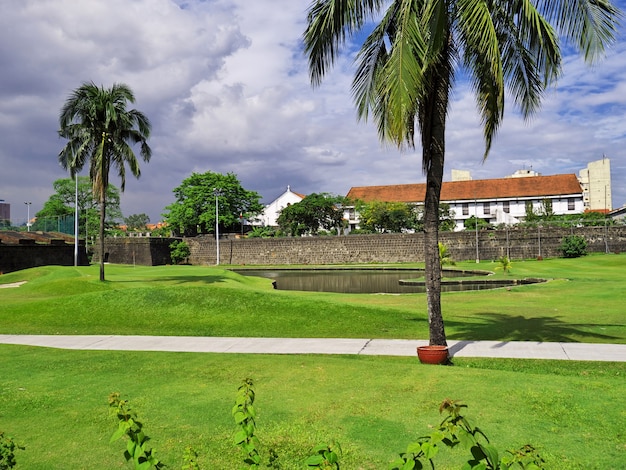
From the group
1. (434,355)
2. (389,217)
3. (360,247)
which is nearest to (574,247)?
(360,247)

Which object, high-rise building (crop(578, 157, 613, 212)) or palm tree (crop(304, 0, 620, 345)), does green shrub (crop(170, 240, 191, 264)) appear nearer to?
palm tree (crop(304, 0, 620, 345))

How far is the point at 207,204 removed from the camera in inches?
3051

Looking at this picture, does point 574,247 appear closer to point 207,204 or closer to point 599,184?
point 207,204

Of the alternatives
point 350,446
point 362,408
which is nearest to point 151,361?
point 362,408

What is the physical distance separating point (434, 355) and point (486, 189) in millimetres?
81807

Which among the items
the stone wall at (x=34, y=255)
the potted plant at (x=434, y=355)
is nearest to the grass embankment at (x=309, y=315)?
the potted plant at (x=434, y=355)

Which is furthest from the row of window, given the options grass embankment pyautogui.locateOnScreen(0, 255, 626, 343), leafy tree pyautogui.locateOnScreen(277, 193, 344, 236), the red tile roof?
grass embankment pyautogui.locateOnScreen(0, 255, 626, 343)

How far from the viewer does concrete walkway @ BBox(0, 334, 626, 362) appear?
10.3m

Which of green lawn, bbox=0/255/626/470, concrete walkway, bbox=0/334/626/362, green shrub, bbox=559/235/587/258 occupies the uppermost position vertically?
green shrub, bbox=559/235/587/258

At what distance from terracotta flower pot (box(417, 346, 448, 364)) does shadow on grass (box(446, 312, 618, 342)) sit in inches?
121

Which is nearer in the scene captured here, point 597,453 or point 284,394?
point 597,453

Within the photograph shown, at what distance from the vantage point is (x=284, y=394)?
7.31 meters

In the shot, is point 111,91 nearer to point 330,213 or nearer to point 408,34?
point 408,34

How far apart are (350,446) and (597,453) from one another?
7.98 ft
